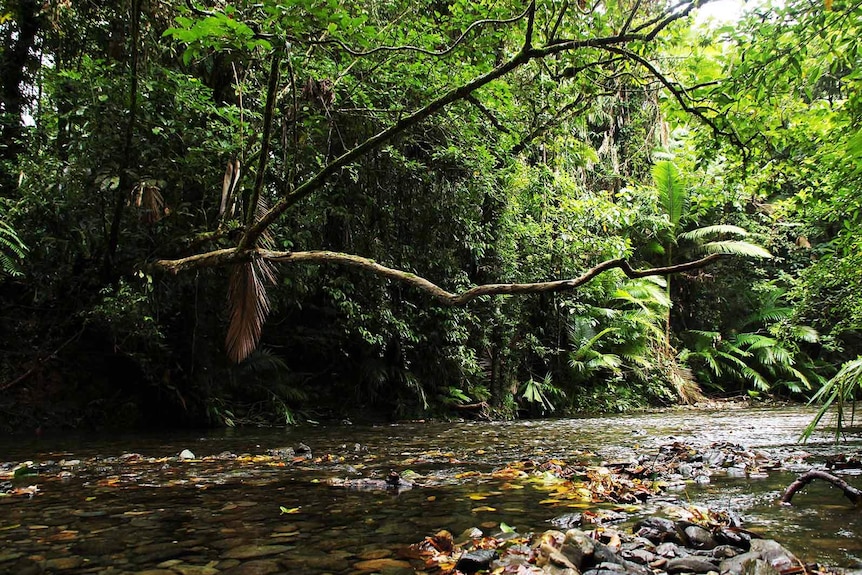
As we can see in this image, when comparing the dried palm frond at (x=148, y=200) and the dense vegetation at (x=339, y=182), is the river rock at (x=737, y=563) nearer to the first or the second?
the dense vegetation at (x=339, y=182)

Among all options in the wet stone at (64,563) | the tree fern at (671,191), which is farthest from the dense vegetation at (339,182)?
the tree fern at (671,191)

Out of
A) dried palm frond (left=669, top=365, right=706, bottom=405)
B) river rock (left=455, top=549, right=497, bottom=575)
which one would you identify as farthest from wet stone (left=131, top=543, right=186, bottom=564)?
dried palm frond (left=669, top=365, right=706, bottom=405)

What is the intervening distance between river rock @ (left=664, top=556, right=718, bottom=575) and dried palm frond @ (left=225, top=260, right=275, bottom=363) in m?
5.32

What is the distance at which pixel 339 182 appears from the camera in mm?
7910

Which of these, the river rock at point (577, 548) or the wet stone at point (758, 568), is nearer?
the wet stone at point (758, 568)

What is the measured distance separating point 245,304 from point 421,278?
272 cm

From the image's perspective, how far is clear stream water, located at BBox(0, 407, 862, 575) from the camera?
1.90 m

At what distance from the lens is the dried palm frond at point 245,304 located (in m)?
6.16

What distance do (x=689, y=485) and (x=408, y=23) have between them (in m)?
5.66

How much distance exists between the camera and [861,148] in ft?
12.6

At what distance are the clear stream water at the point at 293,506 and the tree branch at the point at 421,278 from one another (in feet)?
4.24

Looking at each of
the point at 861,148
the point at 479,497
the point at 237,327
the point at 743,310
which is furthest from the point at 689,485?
the point at 743,310

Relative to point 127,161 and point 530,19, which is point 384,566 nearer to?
point 530,19

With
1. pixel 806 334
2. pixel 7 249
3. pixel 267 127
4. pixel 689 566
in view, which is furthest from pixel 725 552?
pixel 806 334
